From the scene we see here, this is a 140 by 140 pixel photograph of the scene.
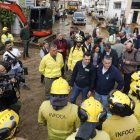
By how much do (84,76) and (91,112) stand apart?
3094mm

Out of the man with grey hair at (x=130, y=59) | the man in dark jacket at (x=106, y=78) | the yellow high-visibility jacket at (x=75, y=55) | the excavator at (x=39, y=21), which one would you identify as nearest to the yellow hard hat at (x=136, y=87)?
the man in dark jacket at (x=106, y=78)

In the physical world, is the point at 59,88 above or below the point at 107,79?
above

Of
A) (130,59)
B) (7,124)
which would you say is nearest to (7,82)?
(7,124)

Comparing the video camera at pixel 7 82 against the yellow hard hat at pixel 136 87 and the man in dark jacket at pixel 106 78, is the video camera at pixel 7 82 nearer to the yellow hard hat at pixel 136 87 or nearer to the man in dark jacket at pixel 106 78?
the man in dark jacket at pixel 106 78

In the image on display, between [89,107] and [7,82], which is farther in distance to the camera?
[7,82]

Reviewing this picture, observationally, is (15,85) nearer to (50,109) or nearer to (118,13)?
(50,109)

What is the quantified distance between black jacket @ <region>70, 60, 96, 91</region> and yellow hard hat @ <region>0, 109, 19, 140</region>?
10.2 feet

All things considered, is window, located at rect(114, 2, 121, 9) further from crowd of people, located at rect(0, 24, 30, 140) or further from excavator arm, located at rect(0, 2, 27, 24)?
crowd of people, located at rect(0, 24, 30, 140)

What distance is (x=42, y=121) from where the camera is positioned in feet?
12.7

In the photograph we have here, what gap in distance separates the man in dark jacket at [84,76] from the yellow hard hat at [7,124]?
10.2ft

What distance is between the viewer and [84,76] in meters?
5.94

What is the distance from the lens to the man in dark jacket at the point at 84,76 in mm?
5745

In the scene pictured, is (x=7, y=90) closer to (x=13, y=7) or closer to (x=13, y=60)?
(x=13, y=60)

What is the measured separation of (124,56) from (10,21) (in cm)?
1324
